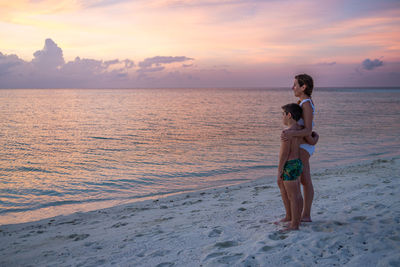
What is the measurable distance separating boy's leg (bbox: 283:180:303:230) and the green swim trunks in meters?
0.08

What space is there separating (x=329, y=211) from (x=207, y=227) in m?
2.37

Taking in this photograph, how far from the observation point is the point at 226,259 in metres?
3.76

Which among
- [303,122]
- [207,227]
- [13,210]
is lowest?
[13,210]

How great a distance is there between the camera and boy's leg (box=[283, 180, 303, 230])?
426cm

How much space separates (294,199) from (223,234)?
1302 millimetres

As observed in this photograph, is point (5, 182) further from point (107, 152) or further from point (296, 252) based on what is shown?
point (296, 252)

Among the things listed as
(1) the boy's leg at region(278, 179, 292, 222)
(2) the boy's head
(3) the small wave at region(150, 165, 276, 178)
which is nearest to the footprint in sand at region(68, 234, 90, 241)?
(1) the boy's leg at region(278, 179, 292, 222)

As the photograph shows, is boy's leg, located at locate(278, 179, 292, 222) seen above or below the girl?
below

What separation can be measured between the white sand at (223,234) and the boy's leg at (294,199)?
0.50 feet

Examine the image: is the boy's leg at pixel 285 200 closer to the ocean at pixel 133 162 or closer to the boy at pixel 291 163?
the boy at pixel 291 163

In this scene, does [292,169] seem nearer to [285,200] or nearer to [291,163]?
[291,163]

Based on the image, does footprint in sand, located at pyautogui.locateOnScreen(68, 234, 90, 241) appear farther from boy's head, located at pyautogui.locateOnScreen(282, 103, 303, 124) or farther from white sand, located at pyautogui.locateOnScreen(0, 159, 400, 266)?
boy's head, located at pyautogui.locateOnScreen(282, 103, 303, 124)

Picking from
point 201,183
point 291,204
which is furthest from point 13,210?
point 291,204

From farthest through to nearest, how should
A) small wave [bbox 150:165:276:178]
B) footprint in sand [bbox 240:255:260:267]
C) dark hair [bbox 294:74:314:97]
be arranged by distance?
small wave [bbox 150:165:276:178] → dark hair [bbox 294:74:314:97] → footprint in sand [bbox 240:255:260:267]
